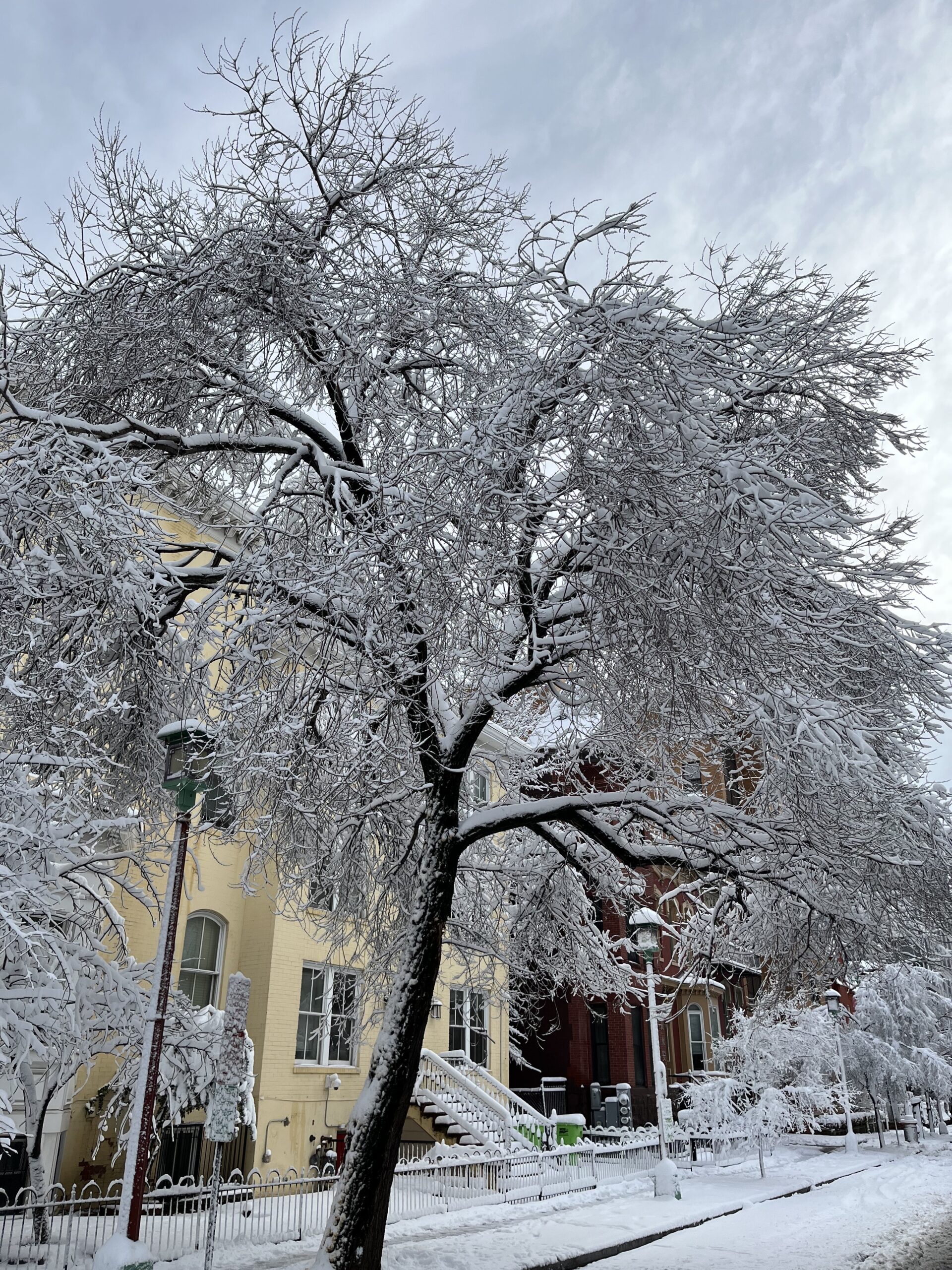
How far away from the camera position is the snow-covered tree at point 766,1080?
23.1 m

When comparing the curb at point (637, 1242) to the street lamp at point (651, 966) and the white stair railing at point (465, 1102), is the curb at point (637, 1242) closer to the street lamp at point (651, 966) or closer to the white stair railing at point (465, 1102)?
the street lamp at point (651, 966)

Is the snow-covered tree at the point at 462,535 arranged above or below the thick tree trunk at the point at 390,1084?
above

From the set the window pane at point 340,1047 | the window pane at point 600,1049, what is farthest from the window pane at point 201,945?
the window pane at point 600,1049

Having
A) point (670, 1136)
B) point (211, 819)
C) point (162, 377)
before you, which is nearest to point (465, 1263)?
point (211, 819)

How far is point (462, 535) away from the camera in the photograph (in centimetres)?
718

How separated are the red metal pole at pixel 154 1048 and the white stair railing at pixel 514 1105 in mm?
13517

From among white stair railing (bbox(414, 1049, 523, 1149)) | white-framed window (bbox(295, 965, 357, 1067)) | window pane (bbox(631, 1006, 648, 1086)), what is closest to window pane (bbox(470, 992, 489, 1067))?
white stair railing (bbox(414, 1049, 523, 1149))

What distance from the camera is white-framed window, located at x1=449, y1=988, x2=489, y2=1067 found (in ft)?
79.4

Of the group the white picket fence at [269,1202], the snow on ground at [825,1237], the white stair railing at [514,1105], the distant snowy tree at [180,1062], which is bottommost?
the snow on ground at [825,1237]

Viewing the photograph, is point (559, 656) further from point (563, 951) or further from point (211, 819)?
point (563, 951)

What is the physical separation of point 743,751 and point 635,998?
19797mm

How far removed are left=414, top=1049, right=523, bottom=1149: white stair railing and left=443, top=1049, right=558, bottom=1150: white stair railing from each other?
21cm

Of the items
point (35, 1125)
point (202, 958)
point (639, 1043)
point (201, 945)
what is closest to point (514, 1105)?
point (639, 1043)

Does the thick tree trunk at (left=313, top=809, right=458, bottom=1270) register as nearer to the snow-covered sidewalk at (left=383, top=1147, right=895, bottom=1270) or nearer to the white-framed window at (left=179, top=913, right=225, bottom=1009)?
the snow-covered sidewalk at (left=383, top=1147, right=895, bottom=1270)
